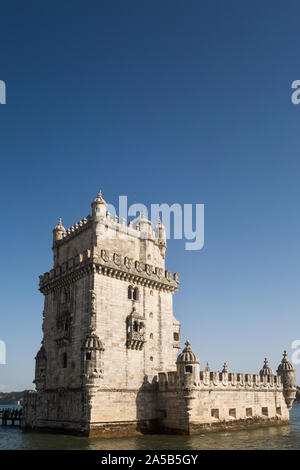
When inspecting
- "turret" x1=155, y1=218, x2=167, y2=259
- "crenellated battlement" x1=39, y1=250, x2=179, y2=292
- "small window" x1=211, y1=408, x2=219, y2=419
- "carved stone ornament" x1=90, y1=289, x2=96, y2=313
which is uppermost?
"turret" x1=155, y1=218, x2=167, y2=259

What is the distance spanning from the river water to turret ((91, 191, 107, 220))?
63.2 feet

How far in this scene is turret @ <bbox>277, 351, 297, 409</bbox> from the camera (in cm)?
5131

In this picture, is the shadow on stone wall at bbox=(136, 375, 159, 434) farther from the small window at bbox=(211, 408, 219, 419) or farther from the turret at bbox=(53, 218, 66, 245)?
the turret at bbox=(53, 218, 66, 245)

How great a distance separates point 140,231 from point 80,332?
12.3 metres

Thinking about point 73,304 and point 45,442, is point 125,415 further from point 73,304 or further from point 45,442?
point 73,304

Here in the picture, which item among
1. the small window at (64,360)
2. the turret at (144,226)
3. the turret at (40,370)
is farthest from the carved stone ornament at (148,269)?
the turret at (40,370)

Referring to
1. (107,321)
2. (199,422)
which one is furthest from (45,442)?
(199,422)

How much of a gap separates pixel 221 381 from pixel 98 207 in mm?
20508

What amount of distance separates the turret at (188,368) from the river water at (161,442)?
4509mm

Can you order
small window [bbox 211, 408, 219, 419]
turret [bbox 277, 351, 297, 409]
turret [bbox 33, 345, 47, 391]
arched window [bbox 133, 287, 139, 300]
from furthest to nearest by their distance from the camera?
turret [bbox 277, 351, 297, 409] < turret [bbox 33, 345, 47, 391] < arched window [bbox 133, 287, 139, 300] < small window [bbox 211, 408, 219, 419]

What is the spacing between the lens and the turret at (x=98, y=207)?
42.2 meters

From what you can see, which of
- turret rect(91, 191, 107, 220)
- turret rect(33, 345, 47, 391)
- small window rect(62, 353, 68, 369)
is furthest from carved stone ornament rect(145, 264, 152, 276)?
turret rect(33, 345, 47, 391)

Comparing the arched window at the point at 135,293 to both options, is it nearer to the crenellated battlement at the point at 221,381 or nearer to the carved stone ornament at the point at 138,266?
the carved stone ornament at the point at 138,266

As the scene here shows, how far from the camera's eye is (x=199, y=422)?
3959cm
